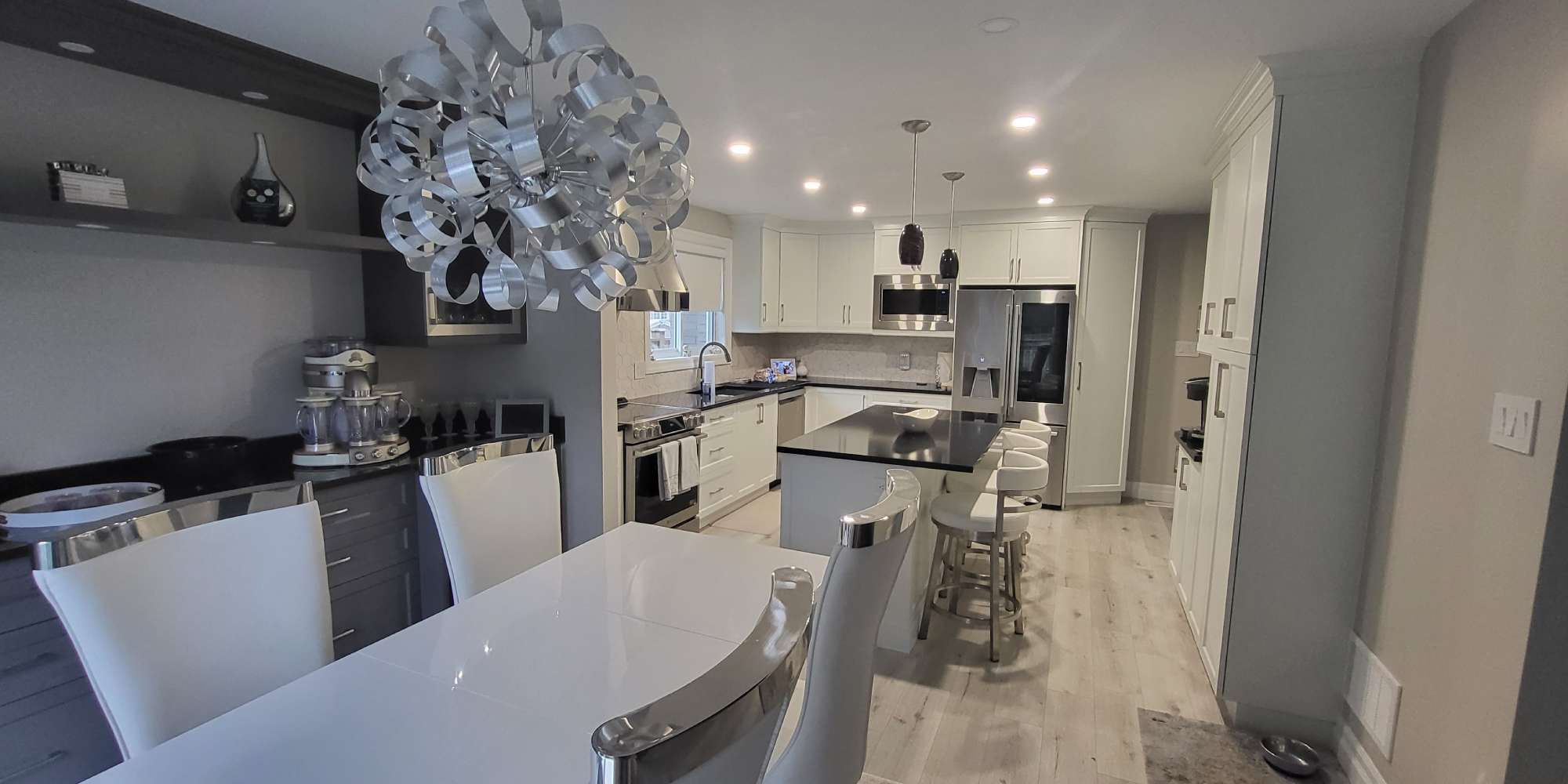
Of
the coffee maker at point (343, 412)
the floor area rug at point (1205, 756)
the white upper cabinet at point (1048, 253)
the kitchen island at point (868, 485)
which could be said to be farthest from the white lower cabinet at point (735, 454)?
the floor area rug at point (1205, 756)

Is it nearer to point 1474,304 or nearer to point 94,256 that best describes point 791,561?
point 1474,304

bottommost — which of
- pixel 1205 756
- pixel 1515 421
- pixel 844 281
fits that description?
pixel 1205 756

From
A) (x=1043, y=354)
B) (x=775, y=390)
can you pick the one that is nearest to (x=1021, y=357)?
(x=1043, y=354)

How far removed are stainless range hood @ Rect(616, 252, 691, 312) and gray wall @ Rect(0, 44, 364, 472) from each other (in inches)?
57.4

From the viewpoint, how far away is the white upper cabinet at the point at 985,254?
4.91 m

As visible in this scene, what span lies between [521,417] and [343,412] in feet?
2.44

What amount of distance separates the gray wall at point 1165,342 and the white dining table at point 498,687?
435cm

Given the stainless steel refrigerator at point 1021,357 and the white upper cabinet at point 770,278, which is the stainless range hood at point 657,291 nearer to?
the white upper cabinet at point 770,278

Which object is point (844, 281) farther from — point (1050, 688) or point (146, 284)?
point (146, 284)

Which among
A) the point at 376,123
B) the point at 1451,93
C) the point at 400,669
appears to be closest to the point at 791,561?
the point at 400,669

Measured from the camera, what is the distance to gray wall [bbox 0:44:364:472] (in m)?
1.89

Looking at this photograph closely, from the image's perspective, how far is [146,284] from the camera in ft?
7.05

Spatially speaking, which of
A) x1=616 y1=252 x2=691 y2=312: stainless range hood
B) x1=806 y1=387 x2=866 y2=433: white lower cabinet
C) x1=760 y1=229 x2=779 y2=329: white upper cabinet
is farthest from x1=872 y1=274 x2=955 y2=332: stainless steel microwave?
x1=616 y1=252 x2=691 y2=312: stainless range hood

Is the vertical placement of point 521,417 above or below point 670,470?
above
